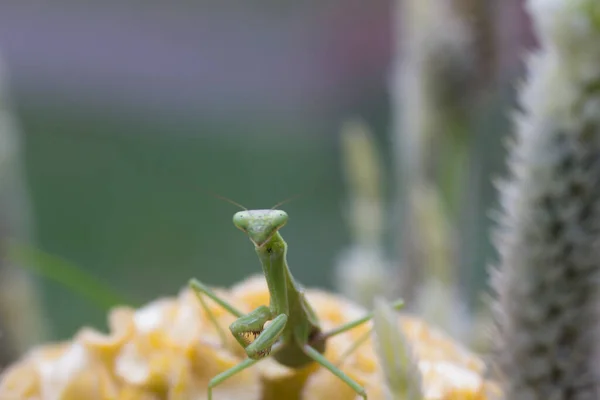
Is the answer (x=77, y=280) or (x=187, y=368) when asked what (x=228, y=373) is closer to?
(x=187, y=368)

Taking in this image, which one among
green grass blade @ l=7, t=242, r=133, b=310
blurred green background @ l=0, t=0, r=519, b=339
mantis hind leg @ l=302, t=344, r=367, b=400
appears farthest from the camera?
blurred green background @ l=0, t=0, r=519, b=339

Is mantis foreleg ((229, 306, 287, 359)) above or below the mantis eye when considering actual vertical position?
below

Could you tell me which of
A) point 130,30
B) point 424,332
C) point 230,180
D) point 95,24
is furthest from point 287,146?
point 424,332

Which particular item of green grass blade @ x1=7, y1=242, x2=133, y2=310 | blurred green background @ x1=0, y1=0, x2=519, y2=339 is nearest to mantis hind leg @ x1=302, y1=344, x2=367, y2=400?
green grass blade @ x1=7, y1=242, x2=133, y2=310

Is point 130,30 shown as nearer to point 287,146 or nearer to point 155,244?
point 287,146

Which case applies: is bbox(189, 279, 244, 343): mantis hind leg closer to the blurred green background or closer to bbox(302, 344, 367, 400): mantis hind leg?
bbox(302, 344, 367, 400): mantis hind leg

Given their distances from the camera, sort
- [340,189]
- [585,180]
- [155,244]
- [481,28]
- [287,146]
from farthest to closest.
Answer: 1. [287,146]
2. [340,189]
3. [155,244]
4. [481,28]
5. [585,180]

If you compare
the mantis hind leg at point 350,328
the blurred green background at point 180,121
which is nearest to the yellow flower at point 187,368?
the mantis hind leg at point 350,328
